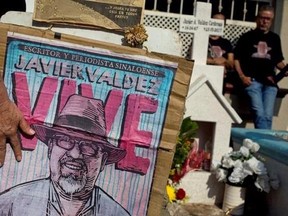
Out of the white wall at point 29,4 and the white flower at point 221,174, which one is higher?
the white wall at point 29,4

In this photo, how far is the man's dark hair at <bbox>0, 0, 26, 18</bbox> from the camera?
9.43 feet

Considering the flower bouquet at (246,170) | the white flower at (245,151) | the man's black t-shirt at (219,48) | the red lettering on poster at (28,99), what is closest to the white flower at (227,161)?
the flower bouquet at (246,170)

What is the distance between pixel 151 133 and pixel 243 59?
12.3ft

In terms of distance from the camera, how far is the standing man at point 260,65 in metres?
5.80

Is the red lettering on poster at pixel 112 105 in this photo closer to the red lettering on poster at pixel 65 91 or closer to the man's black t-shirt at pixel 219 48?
the red lettering on poster at pixel 65 91

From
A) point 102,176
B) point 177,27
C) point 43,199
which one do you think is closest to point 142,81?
point 102,176

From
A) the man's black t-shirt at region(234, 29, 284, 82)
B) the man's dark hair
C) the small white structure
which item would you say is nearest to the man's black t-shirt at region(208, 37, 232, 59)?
the man's black t-shirt at region(234, 29, 284, 82)

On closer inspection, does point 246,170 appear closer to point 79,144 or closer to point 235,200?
point 235,200

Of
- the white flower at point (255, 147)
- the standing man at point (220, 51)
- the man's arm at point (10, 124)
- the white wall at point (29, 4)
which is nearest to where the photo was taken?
the man's arm at point (10, 124)

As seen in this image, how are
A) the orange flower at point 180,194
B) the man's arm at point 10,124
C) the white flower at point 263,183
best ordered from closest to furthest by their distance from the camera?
the man's arm at point 10,124 < the white flower at point 263,183 < the orange flower at point 180,194

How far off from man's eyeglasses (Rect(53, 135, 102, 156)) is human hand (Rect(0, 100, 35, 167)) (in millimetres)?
121

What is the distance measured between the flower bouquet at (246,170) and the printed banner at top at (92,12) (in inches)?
89.1

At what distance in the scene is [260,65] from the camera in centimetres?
587

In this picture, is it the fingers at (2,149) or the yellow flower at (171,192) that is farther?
the yellow flower at (171,192)
